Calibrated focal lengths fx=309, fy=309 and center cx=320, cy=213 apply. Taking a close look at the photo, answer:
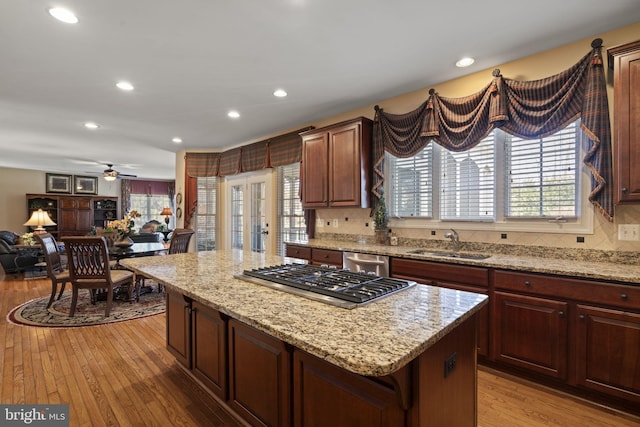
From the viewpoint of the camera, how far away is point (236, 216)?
599 centimetres

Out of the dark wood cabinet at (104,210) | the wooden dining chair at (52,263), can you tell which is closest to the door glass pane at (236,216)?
the wooden dining chair at (52,263)

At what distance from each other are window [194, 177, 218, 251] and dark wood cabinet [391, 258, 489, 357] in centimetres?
447

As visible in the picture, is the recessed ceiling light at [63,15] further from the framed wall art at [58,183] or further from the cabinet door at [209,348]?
the framed wall art at [58,183]

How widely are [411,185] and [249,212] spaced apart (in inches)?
126

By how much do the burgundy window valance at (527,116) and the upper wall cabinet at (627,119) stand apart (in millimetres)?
162

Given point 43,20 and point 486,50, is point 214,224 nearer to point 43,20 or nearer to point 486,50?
point 43,20

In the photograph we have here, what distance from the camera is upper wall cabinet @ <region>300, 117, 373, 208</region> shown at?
11.5ft

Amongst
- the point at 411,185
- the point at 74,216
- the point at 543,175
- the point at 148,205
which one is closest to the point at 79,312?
the point at 411,185

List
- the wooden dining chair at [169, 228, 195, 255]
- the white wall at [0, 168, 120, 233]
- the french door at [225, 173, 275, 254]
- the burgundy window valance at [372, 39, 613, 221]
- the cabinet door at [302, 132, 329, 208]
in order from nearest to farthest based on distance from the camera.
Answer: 1. the burgundy window valance at [372, 39, 613, 221]
2. the cabinet door at [302, 132, 329, 208]
3. the wooden dining chair at [169, 228, 195, 255]
4. the french door at [225, 173, 275, 254]
5. the white wall at [0, 168, 120, 233]

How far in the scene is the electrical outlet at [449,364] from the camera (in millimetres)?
1197

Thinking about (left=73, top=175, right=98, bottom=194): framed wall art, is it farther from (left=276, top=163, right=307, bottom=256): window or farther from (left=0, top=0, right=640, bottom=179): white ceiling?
(left=276, top=163, right=307, bottom=256): window

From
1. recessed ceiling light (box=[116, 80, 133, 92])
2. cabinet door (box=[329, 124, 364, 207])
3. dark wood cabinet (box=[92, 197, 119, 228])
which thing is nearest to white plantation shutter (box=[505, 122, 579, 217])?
cabinet door (box=[329, 124, 364, 207])

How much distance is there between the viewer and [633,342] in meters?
1.80

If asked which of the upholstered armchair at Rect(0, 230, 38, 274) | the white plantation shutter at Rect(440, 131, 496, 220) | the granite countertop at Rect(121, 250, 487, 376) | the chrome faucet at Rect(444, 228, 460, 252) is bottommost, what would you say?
the upholstered armchair at Rect(0, 230, 38, 274)
